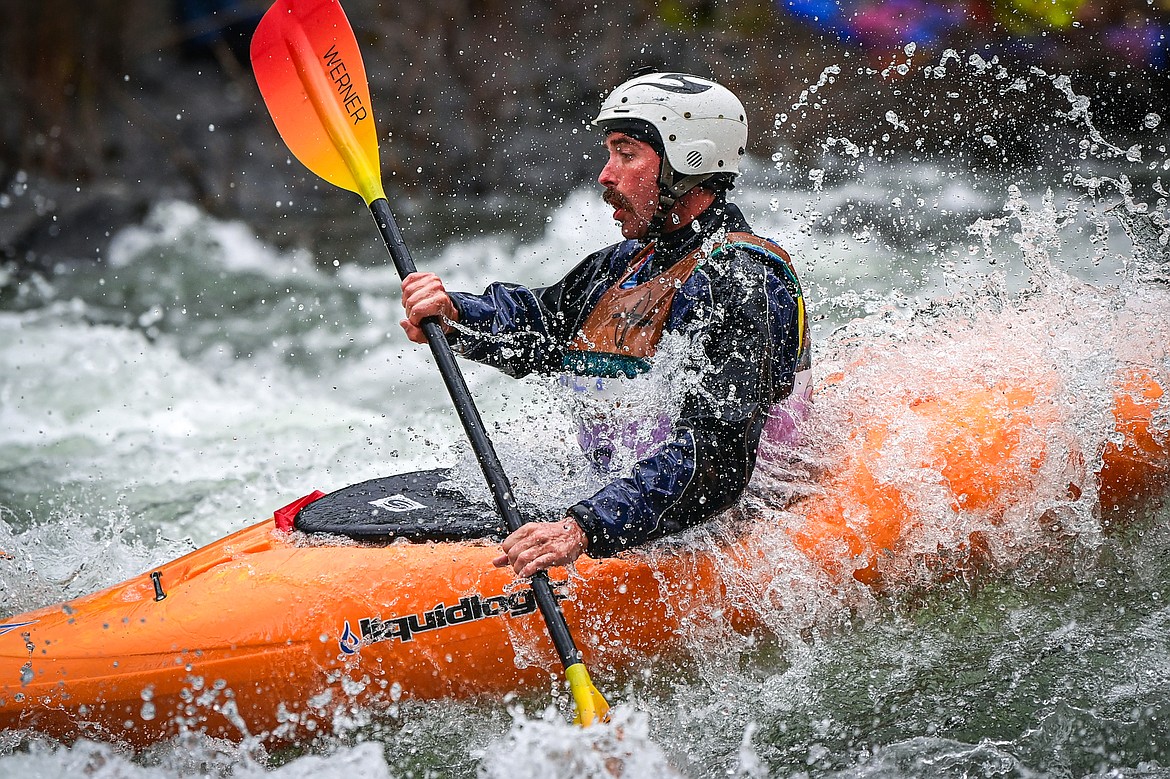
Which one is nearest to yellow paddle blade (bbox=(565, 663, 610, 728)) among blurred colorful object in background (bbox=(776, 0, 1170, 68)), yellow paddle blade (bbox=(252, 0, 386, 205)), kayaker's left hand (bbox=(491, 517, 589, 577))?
kayaker's left hand (bbox=(491, 517, 589, 577))

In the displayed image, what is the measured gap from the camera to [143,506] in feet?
16.4

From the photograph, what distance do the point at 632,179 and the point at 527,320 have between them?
0.63 meters

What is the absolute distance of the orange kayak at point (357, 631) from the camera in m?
2.85

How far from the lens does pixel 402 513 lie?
3.11m

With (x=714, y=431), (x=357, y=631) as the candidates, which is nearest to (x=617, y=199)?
(x=714, y=431)

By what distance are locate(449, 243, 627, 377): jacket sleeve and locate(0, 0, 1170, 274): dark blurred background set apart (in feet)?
18.0

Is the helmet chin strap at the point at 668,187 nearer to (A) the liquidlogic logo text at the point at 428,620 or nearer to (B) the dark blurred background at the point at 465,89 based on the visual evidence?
(A) the liquidlogic logo text at the point at 428,620

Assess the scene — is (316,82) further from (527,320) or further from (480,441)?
(480,441)

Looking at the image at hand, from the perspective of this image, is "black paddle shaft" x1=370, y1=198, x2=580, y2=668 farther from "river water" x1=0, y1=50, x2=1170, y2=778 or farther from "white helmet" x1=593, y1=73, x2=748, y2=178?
"white helmet" x1=593, y1=73, x2=748, y2=178

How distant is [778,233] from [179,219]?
4646 millimetres

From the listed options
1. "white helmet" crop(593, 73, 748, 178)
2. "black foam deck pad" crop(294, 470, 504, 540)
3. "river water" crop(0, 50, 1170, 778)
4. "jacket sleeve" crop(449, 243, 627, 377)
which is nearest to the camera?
"river water" crop(0, 50, 1170, 778)

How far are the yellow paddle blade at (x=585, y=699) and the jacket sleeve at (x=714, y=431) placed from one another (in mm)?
282

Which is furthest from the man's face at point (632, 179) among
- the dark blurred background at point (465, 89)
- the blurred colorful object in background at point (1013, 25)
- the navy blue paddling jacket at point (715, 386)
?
the blurred colorful object in background at point (1013, 25)

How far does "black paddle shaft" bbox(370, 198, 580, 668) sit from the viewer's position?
103 inches
